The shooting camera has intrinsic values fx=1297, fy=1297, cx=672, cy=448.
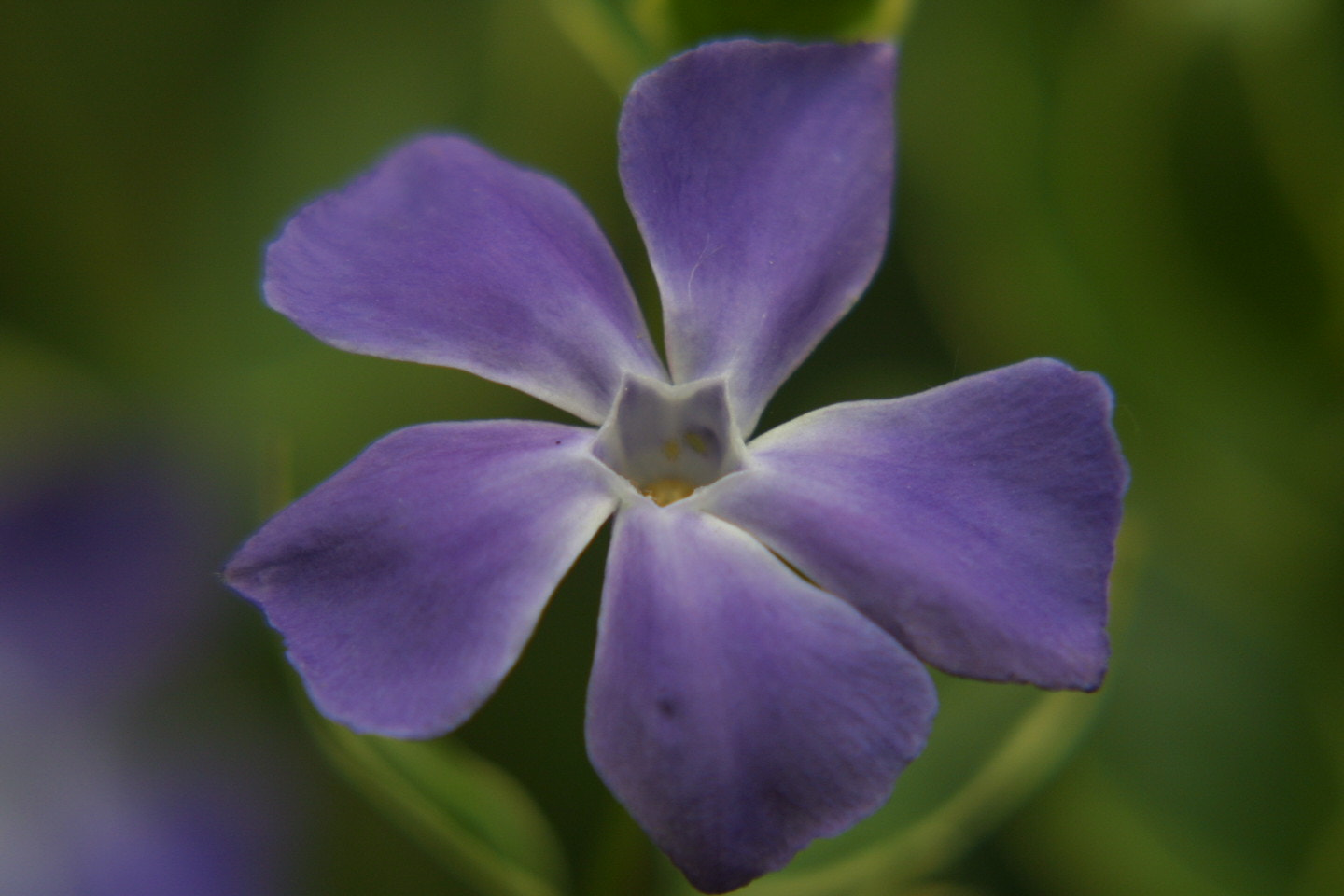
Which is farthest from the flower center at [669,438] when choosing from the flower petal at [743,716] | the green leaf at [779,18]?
the green leaf at [779,18]

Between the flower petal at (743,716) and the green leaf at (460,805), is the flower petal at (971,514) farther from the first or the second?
the green leaf at (460,805)

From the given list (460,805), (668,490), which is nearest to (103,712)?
(460,805)

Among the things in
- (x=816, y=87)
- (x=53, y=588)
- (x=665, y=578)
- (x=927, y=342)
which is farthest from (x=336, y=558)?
Answer: (x=927, y=342)

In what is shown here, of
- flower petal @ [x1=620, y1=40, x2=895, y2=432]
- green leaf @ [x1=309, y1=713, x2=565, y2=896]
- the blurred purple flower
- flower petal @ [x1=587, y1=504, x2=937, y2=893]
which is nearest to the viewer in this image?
A: flower petal @ [x1=587, y1=504, x2=937, y2=893]

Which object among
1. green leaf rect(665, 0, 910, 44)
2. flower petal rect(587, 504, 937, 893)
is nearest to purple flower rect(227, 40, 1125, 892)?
flower petal rect(587, 504, 937, 893)

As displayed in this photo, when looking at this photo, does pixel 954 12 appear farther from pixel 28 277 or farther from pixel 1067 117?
pixel 28 277

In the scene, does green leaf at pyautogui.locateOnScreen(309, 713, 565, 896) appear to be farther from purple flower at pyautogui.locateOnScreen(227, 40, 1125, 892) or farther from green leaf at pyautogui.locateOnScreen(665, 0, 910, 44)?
green leaf at pyautogui.locateOnScreen(665, 0, 910, 44)

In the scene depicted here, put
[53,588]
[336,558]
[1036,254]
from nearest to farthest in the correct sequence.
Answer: [336,558] → [53,588] → [1036,254]
